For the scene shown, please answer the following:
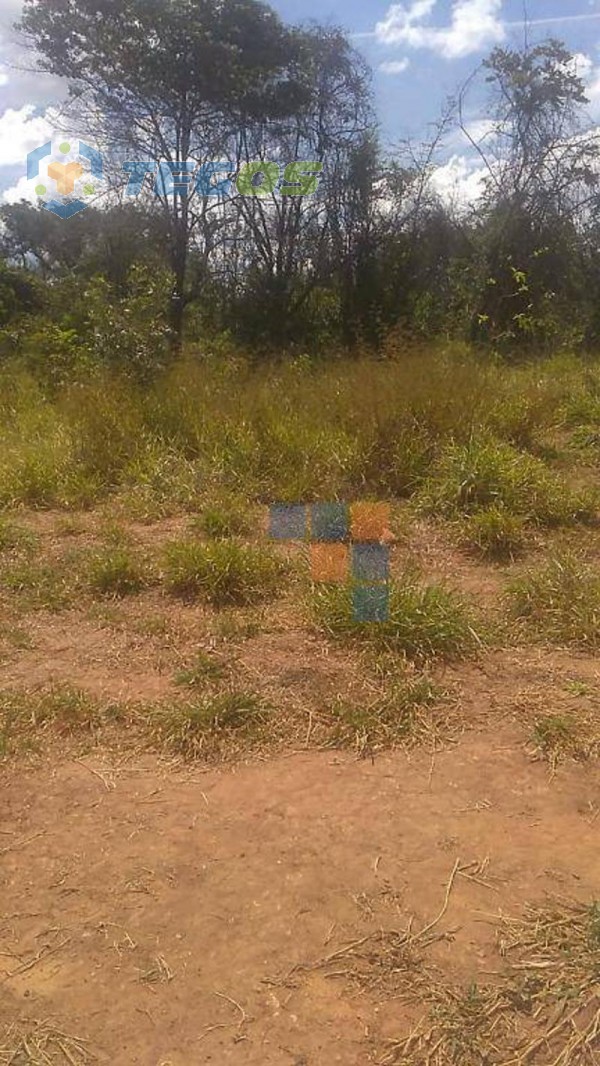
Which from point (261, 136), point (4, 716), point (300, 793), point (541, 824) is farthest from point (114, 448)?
point (261, 136)

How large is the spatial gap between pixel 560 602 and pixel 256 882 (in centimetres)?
171

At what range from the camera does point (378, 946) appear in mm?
1632

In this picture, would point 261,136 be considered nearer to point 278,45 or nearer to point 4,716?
point 278,45

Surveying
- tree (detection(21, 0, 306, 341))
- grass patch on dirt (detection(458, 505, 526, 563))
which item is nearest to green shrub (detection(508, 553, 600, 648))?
grass patch on dirt (detection(458, 505, 526, 563))

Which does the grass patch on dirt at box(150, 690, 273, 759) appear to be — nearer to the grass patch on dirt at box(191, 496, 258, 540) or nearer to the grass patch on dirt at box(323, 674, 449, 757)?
the grass patch on dirt at box(323, 674, 449, 757)

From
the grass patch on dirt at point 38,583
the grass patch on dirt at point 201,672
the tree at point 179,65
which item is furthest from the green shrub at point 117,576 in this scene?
the tree at point 179,65

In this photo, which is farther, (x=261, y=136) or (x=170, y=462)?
(x=261, y=136)

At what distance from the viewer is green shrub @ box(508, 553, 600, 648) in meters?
2.90

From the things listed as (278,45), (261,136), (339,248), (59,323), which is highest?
(278,45)

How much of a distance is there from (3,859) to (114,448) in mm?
3376

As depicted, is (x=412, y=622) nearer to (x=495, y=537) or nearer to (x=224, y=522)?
(x=495, y=537)

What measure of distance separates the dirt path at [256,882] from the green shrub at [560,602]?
667 millimetres

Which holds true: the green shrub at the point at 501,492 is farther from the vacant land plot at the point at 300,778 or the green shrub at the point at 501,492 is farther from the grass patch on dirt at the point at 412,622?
the grass patch on dirt at the point at 412,622

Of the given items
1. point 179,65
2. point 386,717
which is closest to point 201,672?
point 386,717
